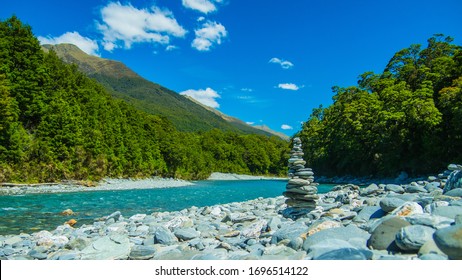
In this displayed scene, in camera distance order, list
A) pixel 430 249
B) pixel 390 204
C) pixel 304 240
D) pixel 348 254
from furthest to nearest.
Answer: pixel 390 204, pixel 304 240, pixel 348 254, pixel 430 249

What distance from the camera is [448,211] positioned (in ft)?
20.4

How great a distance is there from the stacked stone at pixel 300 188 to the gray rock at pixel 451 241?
5.70m

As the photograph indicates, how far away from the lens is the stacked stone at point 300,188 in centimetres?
1048

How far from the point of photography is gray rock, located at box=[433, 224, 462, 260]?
4461mm

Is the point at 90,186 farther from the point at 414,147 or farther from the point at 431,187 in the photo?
the point at 414,147

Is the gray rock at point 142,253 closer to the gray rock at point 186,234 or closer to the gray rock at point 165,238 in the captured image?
the gray rock at point 165,238

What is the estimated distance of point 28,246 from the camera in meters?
8.82

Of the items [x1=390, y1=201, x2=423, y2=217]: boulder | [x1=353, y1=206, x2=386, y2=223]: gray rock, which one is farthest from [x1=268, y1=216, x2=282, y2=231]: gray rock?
[x1=390, y1=201, x2=423, y2=217]: boulder

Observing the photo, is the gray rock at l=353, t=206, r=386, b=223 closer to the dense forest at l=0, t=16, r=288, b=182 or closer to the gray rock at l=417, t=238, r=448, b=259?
the gray rock at l=417, t=238, r=448, b=259

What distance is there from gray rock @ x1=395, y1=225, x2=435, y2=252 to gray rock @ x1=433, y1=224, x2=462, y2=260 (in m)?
0.18

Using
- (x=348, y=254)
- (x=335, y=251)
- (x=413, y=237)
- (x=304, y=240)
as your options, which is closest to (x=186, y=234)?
(x=304, y=240)

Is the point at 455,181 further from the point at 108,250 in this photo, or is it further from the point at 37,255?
the point at 37,255

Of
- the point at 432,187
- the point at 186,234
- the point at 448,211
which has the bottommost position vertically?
the point at 186,234

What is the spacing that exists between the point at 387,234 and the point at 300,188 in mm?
5016
